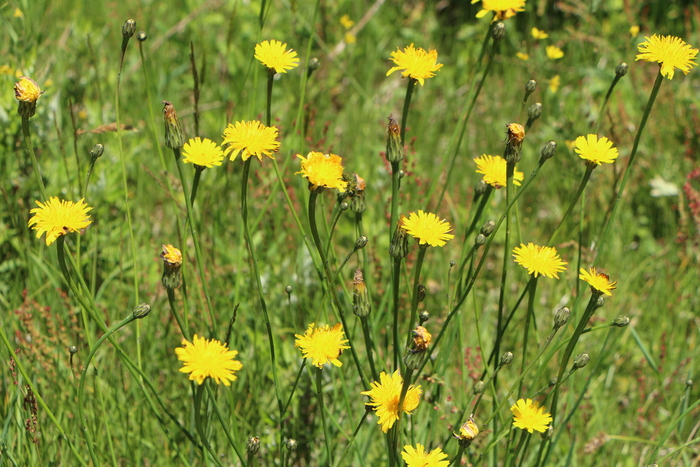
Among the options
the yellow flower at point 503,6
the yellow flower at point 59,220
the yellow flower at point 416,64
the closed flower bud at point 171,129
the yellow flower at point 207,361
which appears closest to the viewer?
the yellow flower at point 207,361

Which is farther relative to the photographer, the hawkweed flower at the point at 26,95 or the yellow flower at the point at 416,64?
the yellow flower at the point at 416,64

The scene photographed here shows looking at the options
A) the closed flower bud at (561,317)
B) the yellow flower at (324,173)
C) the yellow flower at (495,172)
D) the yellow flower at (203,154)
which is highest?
the yellow flower at (495,172)

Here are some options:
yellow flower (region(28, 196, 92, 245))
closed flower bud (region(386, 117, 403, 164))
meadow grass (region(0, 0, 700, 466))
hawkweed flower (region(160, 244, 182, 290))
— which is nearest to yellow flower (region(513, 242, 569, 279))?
meadow grass (region(0, 0, 700, 466))

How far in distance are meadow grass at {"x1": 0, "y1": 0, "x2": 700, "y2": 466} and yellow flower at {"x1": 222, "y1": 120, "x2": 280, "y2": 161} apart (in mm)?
45

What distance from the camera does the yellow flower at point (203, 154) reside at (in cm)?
137

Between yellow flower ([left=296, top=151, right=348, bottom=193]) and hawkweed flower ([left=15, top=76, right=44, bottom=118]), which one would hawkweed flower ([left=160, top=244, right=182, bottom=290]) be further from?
hawkweed flower ([left=15, top=76, right=44, bottom=118])

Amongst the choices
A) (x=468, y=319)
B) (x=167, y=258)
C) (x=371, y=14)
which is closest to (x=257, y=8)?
(x=371, y=14)

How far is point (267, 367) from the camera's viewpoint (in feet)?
7.00

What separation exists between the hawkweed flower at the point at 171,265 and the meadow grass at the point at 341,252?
0.03ft

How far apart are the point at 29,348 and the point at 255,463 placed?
724 mm

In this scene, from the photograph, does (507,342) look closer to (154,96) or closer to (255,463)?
(255,463)

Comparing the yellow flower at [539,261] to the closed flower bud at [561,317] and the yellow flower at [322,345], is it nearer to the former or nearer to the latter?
the closed flower bud at [561,317]

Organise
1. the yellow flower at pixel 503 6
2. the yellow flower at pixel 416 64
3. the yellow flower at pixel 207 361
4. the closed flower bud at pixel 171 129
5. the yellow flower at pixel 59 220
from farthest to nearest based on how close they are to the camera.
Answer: the yellow flower at pixel 503 6
the yellow flower at pixel 416 64
the closed flower bud at pixel 171 129
the yellow flower at pixel 59 220
the yellow flower at pixel 207 361

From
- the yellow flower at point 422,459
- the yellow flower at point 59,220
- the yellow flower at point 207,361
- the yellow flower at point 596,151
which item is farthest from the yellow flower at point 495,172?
the yellow flower at point 59,220
